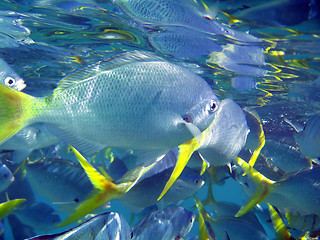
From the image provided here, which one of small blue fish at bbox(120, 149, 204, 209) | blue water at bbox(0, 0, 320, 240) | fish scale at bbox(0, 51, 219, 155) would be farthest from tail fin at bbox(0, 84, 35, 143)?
small blue fish at bbox(120, 149, 204, 209)

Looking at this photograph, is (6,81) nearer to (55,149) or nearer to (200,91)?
(55,149)

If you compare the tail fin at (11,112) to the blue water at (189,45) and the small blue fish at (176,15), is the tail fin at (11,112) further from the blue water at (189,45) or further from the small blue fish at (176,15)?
the small blue fish at (176,15)

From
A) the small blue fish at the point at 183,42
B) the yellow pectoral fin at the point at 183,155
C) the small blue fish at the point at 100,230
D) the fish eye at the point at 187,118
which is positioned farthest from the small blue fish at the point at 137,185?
the small blue fish at the point at 183,42

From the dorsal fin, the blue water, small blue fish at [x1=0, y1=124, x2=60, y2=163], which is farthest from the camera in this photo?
the blue water

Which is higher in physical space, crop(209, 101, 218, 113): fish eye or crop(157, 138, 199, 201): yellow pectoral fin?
crop(209, 101, 218, 113): fish eye

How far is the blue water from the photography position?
4973mm

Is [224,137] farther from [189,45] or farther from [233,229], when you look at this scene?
[189,45]

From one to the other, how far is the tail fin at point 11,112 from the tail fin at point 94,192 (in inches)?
29.2

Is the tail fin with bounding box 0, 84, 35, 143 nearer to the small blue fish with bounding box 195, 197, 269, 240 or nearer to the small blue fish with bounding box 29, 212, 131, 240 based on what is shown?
the small blue fish with bounding box 29, 212, 131, 240

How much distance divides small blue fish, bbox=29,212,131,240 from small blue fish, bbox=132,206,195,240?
0.88 meters

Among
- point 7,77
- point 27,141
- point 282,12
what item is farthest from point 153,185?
point 7,77

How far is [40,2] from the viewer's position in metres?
5.20

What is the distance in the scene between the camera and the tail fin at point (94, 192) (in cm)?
213

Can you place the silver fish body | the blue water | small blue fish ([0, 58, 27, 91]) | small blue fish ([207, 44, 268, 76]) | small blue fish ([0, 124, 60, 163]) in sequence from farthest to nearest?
small blue fish ([207, 44, 268, 76]) → small blue fish ([0, 58, 27, 91]) → the blue water → small blue fish ([0, 124, 60, 163]) → the silver fish body
